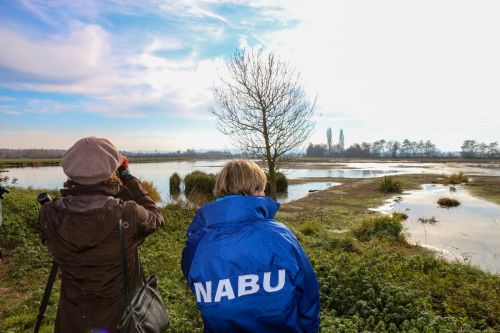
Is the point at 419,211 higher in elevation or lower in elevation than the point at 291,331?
lower

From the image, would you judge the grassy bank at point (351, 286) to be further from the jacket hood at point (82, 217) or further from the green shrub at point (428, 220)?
the green shrub at point (428, 220)

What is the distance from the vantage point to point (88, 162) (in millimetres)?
2213

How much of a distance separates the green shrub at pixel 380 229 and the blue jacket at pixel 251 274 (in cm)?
960

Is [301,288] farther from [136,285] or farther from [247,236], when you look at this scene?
[136,285]

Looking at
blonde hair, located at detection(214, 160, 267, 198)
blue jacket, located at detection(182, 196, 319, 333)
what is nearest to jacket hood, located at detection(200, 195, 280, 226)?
blue jacket, located at detection(182, 196, 319, 333)

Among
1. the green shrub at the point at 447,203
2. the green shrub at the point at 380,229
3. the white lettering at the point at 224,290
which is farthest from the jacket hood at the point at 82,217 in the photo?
the green shrub at the point at 447,203

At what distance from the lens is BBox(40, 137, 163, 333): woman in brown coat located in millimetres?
2182

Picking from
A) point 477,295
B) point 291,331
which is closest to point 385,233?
point 477,295

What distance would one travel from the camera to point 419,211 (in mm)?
17641

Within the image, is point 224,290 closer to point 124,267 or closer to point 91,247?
point 124,267

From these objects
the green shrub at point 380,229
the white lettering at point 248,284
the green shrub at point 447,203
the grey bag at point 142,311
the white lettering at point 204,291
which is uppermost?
the white lettering at point 248,284

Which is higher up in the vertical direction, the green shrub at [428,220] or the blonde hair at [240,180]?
the blonde hair at [240,180]

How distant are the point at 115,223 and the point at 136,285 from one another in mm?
621

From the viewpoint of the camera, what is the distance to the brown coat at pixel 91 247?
2.18 metres
